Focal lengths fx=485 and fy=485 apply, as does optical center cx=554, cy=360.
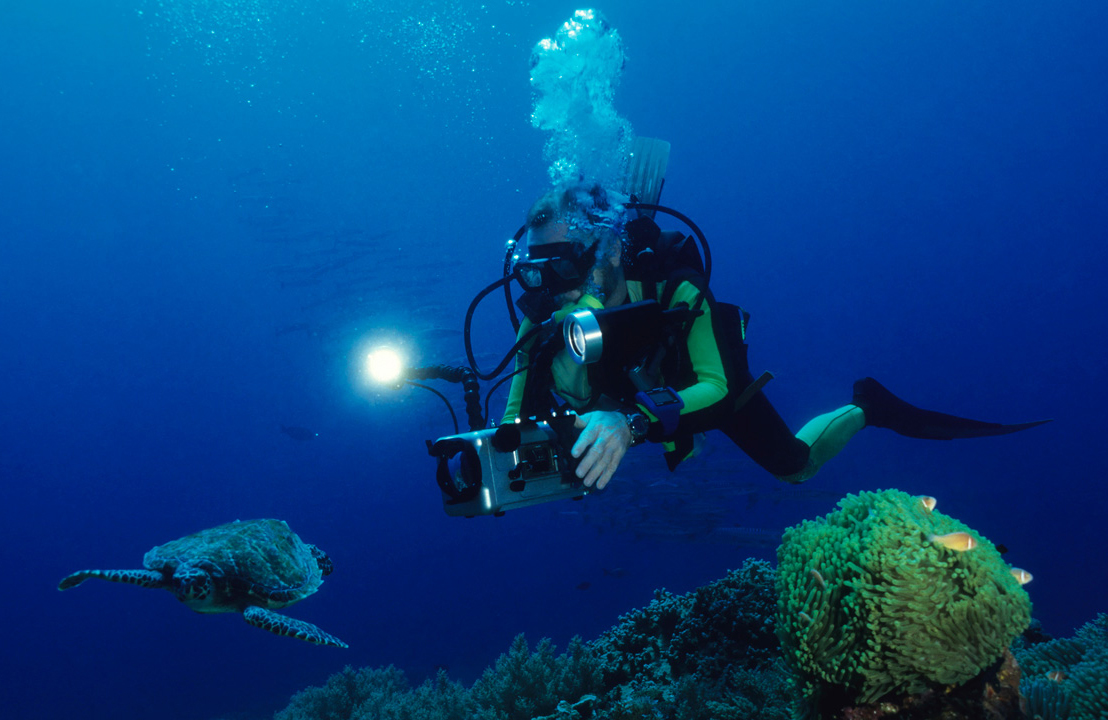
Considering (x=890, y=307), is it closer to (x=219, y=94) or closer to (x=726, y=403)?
(x=726, y=403)

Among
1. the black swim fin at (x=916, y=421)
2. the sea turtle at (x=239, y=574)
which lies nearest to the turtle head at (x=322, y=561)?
the sea turtle at (x=239, y=574)

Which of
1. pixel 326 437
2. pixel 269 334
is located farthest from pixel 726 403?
pixel 269 334

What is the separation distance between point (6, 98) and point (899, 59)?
5026 centimetres

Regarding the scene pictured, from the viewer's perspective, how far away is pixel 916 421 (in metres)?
4.72

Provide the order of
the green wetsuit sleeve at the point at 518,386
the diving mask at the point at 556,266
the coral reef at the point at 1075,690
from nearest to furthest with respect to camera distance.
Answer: the coral reef at the point at 1075,690
the diving mask at the point at 556,266
the green wetsuit sleeve at the point at 518,386

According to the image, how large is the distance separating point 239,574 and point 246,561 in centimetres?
9

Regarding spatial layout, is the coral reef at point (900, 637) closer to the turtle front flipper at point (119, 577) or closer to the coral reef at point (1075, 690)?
the coral reef at point (1075, 690)

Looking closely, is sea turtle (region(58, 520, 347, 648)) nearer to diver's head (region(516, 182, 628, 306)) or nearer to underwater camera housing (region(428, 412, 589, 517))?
underwater camera housing (region(428, 412, 589, 517))

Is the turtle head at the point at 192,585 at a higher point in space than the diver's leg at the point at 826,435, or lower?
lower

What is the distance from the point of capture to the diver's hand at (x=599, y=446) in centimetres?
220

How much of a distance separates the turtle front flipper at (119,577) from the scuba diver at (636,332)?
237 cm

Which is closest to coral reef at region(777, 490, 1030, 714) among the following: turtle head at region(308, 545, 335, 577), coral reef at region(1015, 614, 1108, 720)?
coral reef at region(1015, 614, 1108, 720)

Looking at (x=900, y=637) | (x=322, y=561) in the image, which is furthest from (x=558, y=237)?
(x=322, y=561)

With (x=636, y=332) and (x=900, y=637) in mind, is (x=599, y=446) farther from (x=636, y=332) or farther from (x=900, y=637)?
(x=900, y=637)
